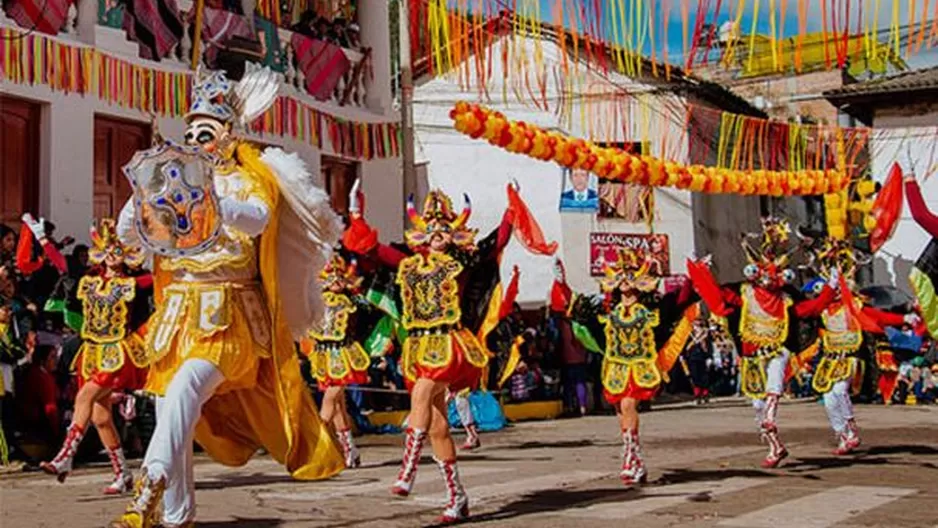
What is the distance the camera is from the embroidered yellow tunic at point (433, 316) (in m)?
8.73

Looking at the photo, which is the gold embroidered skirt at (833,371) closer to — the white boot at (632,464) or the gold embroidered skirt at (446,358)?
the white boot at (632,464)

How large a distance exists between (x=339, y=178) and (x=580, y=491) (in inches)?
456

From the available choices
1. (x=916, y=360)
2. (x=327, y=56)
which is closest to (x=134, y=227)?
(x=327, y=56)

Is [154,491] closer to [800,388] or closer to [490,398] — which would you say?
[490,398]

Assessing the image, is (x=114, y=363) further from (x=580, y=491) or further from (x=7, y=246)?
(x=7, y=246)

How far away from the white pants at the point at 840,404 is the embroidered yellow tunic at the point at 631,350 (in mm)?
3405

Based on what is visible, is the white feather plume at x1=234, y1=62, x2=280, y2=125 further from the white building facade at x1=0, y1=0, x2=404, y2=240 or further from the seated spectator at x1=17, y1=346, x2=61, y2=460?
the white building facade at x1=0, y1=0, x2=404, y2=240

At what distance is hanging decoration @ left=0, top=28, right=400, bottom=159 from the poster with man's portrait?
10.4 meters

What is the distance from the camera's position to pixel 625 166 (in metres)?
19.5

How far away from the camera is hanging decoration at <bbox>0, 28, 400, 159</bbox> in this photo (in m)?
14.0

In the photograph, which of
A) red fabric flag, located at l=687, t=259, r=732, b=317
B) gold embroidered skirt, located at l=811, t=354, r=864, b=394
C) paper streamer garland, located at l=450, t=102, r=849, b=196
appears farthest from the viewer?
paper streamer garland, located at l=450, t=102, r=849, b=196

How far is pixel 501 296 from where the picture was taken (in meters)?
9.42

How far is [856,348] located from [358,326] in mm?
5221

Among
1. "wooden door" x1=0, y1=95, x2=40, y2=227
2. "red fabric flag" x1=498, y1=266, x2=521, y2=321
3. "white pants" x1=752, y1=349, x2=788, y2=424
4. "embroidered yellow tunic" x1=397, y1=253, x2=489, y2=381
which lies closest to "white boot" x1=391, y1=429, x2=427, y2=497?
"embroidered yellow tunic" x1=397, y1=253, x2=489, y2=381
